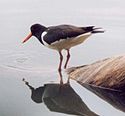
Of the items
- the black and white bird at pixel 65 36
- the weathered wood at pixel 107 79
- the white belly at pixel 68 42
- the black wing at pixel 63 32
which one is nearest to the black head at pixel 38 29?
the black and white bird at pixel 65 36

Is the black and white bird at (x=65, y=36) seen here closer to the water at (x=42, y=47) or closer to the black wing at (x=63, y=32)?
the black wing at (x=63, y=32)

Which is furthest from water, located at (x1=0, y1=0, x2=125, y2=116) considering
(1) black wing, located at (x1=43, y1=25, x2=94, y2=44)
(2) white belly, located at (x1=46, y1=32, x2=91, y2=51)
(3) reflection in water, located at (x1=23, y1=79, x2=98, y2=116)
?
(1) black wing, located at (x1=43, y1=25, x2=94, y2=44)

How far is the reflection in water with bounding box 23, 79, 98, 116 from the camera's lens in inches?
256

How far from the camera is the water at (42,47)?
6805 millimetres

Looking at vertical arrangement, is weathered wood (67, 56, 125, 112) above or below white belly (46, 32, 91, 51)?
below

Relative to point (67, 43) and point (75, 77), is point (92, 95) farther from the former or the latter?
point (67, 43)

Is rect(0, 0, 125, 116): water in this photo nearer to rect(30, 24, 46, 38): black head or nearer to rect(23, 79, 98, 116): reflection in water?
rect(23, 79, 98, 116): reflection in water

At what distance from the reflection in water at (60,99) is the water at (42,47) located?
0.08 m

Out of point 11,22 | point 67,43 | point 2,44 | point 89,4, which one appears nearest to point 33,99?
point 67,43

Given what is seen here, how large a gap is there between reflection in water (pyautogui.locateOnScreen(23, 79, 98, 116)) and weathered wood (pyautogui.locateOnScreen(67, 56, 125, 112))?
0.31 metres

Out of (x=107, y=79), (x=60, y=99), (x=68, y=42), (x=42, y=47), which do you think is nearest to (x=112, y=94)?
(x=107, y=79)

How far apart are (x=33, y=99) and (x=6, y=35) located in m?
3.06

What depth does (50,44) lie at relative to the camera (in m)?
7.91

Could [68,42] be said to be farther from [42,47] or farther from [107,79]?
[42,47]
